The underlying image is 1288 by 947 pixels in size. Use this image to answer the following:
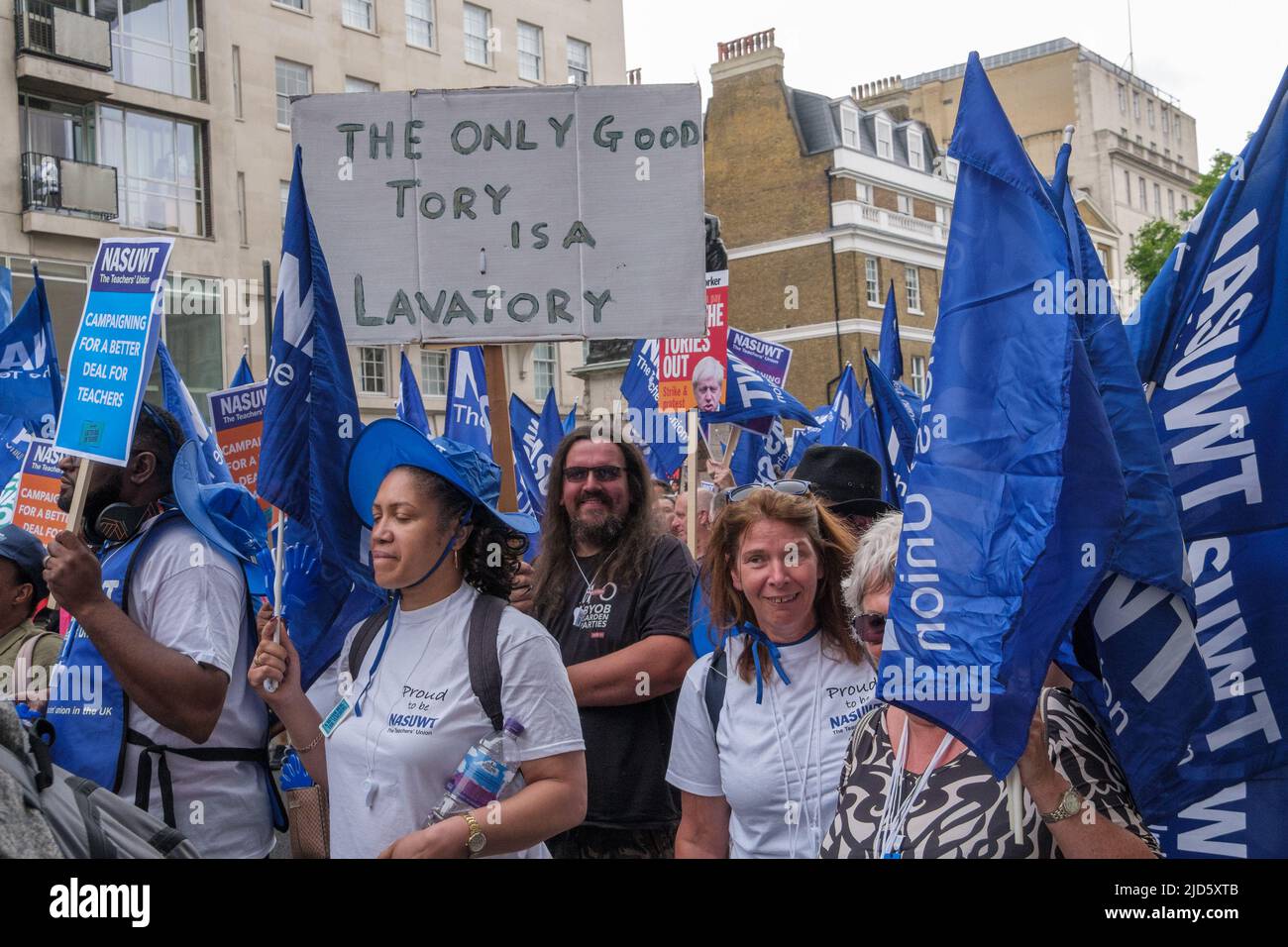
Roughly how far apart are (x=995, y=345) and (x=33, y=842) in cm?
195

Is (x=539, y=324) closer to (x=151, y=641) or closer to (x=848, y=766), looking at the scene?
(x=151, y=641)

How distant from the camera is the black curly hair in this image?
10.6 ft

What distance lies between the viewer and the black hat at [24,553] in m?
4.18

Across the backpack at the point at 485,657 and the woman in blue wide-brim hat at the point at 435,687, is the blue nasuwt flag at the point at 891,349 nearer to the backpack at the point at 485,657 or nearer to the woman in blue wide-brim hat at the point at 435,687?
the woman in blue wide-brim hat at the point at 435,687

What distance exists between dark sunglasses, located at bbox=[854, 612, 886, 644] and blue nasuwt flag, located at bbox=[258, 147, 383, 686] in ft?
4.77

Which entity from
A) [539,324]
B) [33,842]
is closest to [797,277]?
[539,324]

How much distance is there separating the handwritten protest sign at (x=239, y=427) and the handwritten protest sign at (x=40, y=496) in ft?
3.25

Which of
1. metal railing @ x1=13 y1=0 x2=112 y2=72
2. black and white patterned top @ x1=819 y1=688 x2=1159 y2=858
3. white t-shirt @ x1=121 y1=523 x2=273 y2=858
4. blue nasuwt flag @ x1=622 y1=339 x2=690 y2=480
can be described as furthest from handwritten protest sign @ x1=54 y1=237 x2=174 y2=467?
metal railing @ x1=13 y1=0 x2=112 y2=72

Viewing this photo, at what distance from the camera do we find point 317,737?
334 cm

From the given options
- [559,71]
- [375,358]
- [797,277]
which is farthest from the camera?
[797,277]

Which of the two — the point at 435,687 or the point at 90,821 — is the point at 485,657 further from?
the point at 90,821

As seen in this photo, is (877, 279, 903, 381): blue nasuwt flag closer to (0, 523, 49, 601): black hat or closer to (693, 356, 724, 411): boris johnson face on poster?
(693, 356, 724, 411): boris johnson face on poster

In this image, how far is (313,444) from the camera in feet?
12.6

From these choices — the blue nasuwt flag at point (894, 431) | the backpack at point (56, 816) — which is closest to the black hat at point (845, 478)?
the blue nasuwt flag at point (894, 431)
